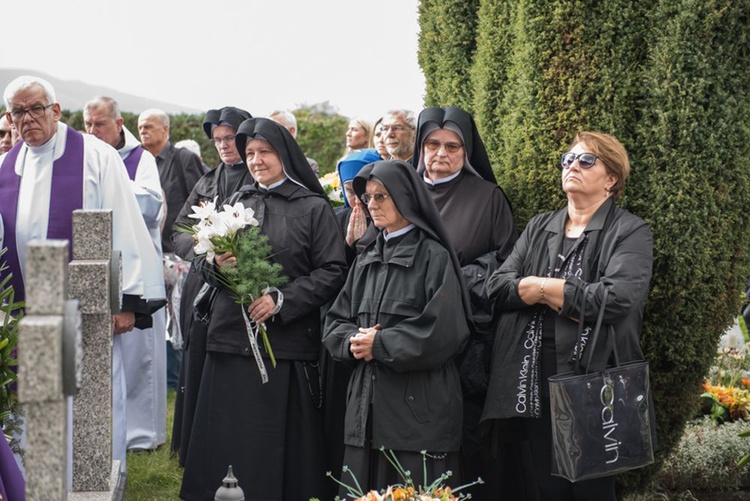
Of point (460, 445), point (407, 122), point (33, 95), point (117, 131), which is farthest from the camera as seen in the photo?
point (117, 131)

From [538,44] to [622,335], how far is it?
1.91 meters

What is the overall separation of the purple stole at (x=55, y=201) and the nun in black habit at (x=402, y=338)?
176 cm

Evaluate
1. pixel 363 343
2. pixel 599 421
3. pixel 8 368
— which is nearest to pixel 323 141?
pixel 363 343

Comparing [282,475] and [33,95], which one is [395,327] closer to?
[282,475]

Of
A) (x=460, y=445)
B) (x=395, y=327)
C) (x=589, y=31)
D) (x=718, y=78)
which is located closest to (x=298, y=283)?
(x=395, y=327)

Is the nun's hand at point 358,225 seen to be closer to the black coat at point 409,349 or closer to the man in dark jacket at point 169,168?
the black coat at point 409,349

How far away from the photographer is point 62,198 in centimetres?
604

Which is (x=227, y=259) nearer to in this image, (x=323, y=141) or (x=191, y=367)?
(x=191, y=367)

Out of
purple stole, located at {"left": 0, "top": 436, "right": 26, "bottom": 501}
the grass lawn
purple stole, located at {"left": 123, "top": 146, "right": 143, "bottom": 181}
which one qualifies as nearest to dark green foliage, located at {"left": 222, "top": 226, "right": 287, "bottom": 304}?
purple stole, located at {"left": 0, "top": 436, "right": 26, "bottom": 501}

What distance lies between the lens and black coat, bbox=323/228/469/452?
5.15m

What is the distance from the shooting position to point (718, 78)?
555 cm

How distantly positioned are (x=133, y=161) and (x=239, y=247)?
87.2 inches

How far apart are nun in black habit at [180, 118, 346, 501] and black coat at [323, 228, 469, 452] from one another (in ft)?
2.06

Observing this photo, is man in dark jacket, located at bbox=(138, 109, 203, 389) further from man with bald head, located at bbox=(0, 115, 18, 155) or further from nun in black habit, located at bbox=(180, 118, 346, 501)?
nun in black habit, located at bbox=(180, 118, 346, 501)
